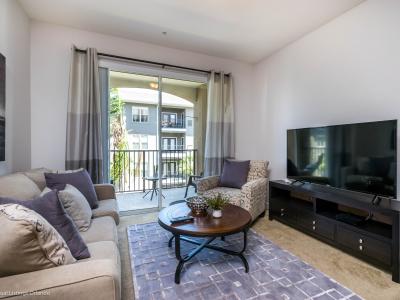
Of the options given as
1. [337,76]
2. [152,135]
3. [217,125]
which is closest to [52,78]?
[152,135]

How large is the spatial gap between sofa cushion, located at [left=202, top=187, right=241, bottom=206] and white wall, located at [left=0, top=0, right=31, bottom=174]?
223cm

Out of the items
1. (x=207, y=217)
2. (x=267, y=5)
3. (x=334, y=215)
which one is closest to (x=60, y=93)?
(x=207, y=217)

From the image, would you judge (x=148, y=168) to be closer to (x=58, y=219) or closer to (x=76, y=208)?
(x=76, y=208)

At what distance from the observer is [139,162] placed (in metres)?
4.70

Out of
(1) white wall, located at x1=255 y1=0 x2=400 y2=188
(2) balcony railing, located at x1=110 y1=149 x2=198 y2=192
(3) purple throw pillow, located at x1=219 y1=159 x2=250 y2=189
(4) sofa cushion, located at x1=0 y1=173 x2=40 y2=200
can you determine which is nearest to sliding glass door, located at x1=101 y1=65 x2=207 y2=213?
(2) balcony railing, located at x1=110 y1=149 x2=198 y2=192

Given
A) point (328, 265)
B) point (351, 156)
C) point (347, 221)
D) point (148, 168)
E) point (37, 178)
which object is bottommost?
point (328, 265)

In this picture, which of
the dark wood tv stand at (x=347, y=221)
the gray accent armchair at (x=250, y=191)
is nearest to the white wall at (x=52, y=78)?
the gray accent armchair at (x=250, y=191)

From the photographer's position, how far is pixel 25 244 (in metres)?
0.92

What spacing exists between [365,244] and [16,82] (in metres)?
3.98

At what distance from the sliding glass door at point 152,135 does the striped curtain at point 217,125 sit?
266mm

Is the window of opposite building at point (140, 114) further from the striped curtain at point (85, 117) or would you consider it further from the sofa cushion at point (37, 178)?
the sofa cushion at point (37, 178)

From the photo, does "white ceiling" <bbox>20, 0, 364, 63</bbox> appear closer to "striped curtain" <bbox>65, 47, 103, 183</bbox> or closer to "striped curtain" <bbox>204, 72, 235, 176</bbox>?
"striped curtain" <bbox>65, 47, 103, 183</bbox>

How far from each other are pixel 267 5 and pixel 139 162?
3583 millimetres

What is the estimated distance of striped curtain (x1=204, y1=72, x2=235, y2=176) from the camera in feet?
12.9
